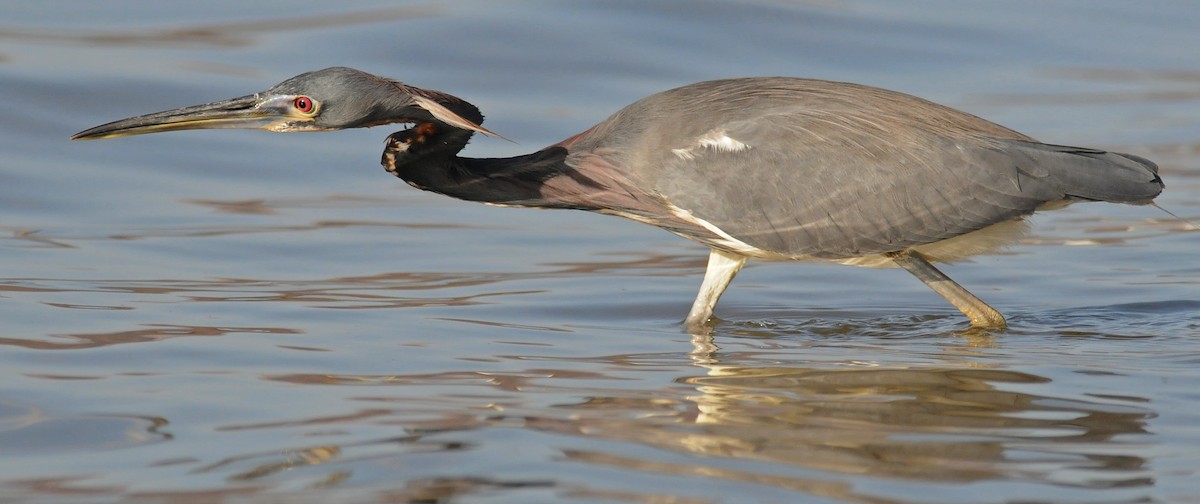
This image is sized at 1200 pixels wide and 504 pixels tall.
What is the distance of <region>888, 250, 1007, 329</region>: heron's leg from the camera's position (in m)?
7.13

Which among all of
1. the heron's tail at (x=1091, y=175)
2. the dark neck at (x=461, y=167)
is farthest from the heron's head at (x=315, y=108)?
the heron's tail at (x=1091, y=175)

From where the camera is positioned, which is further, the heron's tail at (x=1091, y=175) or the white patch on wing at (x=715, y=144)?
the white patch on wing at (x=715, y=144)

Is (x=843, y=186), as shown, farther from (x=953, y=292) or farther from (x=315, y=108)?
(x=315, y=108)

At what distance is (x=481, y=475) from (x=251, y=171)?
6.56 meters

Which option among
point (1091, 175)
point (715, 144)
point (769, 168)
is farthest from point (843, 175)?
point (1091, 175)

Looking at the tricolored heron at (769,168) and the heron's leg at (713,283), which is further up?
the tricolored heron at (769,168)

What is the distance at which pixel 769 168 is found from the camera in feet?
22.7

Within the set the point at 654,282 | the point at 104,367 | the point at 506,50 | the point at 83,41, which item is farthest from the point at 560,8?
the point at 104,367

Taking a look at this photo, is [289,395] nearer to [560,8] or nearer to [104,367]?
[104,367]

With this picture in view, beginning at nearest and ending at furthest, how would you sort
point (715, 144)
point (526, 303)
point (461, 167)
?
1. point (715, 144)
2. point (461, 167)
3. point (526, 303)

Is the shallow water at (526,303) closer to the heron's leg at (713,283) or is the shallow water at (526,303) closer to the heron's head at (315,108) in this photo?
the heron's leg at (713,283)

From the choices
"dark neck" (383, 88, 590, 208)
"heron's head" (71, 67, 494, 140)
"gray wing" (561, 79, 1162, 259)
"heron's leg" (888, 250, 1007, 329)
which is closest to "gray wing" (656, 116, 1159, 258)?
"gray wing" (561, 79, 1162, 259)

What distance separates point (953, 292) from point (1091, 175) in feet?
2.70

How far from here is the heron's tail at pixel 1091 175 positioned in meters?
6.73
